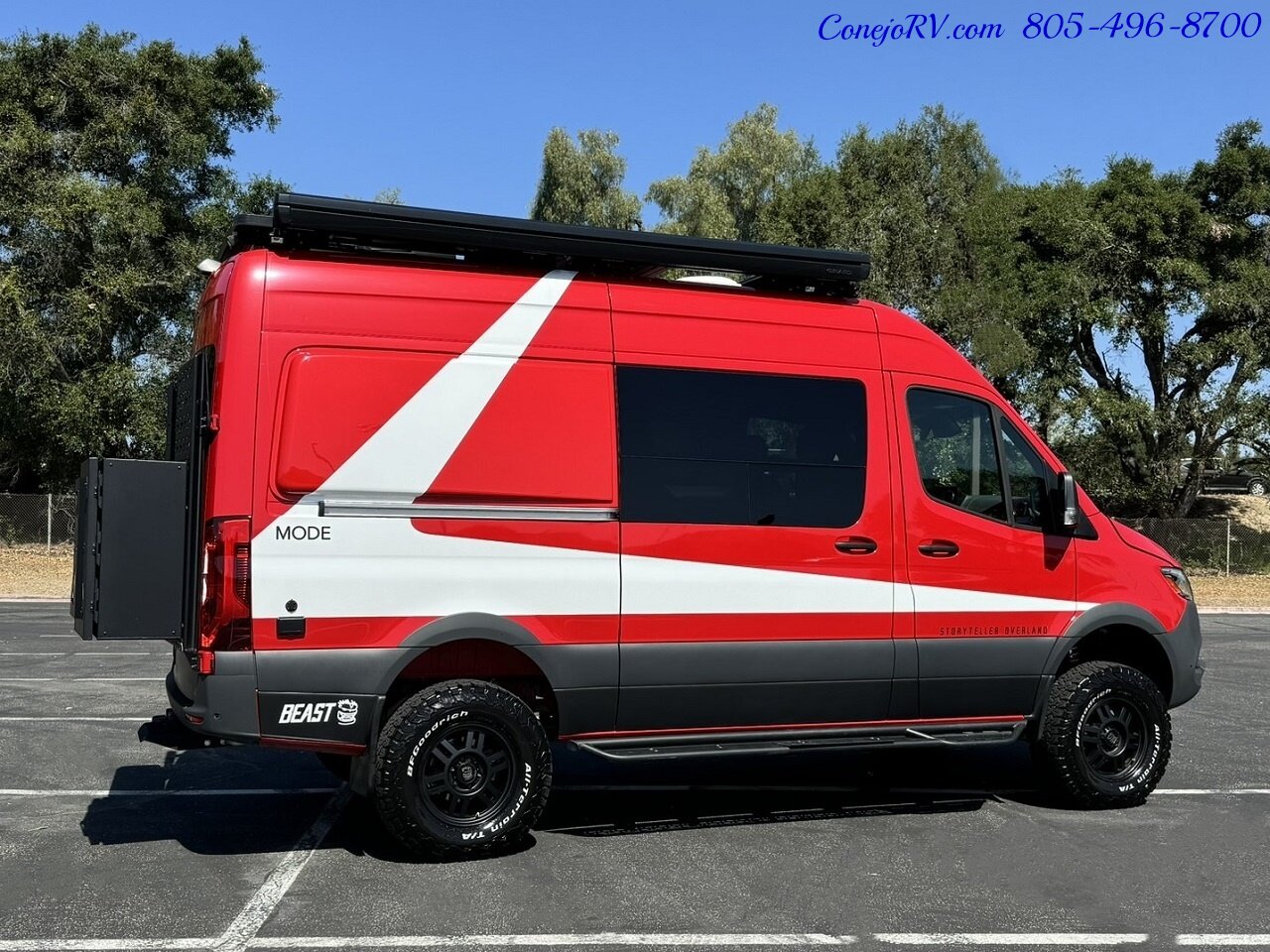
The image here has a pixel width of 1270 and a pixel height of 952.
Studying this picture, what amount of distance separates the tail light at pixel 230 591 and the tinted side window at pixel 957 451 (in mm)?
3489

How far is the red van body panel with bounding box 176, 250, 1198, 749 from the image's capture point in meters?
5.78

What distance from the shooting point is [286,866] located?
19.1ft

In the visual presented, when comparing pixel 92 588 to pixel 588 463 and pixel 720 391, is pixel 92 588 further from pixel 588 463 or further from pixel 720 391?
pixel 720 391

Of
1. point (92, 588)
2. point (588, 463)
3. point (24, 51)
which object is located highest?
point (24, 51)

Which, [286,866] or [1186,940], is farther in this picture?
[286,866]

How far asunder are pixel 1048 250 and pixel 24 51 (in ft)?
76.0

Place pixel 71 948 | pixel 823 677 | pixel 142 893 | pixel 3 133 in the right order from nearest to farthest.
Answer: pixel 71 948
pixel 142 893
pixel 823 677
pixel 3 133

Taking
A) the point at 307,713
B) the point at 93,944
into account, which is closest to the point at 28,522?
the point at 307,713

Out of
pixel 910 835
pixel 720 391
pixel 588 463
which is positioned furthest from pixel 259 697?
pixel 910 835

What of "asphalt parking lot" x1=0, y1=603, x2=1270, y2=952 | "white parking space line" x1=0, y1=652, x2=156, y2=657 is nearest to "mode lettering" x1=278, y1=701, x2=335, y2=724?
"asphalt parking lot" x1=0, y1=603, x2=1270, y2=952

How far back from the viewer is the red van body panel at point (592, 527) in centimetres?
578

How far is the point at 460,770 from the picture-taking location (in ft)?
19.8

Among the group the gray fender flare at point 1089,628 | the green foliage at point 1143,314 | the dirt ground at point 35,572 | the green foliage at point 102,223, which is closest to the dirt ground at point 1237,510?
the green foliage at point 1143,314

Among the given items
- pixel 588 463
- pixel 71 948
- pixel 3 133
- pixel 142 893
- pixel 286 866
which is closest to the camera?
pixel 71 948
